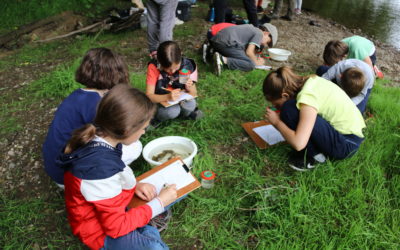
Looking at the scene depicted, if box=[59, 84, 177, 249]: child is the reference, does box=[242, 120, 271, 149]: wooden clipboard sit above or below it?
below

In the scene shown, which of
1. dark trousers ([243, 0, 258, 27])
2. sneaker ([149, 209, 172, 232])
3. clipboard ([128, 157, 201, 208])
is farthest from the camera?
dark trousers ([243, 0, 258, 27])

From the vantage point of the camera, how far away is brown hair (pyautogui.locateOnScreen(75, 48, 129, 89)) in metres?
1.78

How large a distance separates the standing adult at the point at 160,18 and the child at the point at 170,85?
1184 millimetres

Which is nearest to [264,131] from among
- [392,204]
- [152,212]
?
[392,204]

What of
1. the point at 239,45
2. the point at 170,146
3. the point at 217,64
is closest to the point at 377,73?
the point at 239,45

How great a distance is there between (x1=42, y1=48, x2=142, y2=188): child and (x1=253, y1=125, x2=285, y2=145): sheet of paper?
4.28ft

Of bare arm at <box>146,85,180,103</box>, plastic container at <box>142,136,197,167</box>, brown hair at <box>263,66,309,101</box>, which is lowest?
plastic container at <box>142,136,197,167</box>

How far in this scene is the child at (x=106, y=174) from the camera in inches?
46.9

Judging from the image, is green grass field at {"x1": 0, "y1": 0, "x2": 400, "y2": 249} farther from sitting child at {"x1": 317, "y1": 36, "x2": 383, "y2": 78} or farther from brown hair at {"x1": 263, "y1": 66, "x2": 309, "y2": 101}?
sitting child at {"x1": 317, "y1": 36, "x2": 383, "y2": 78}

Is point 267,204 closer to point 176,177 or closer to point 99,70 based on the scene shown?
point 176,177

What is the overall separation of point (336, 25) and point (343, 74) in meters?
5.01

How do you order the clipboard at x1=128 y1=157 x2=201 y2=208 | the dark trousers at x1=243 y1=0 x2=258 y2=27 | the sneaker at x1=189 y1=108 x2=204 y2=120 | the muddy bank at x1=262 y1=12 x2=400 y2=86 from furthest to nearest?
the dark trousers at x1=243 y1=0 x2=258 y2=27 < the muddy bank at x1=262 y1=12 x2=400 y2=86 < the sneaker at x1=189 y1=108 x2=204 y2=120 < the clipboard at x1=128 y1=157 x2=201 y2=208

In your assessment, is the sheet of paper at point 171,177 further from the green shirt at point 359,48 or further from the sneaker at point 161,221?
the green shirt at point 359,48

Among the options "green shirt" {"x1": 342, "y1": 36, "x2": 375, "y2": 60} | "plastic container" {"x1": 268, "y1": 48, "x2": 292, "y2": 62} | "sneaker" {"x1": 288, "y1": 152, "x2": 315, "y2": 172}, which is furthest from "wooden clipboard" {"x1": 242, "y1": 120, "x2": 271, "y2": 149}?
"plastic container" {"x1": 268, "y1": 48, "x2": 292, "y2": 62}
